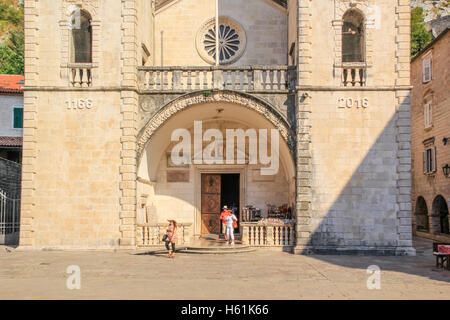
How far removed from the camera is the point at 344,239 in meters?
15.9

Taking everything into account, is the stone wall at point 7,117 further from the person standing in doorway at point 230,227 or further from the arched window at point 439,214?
the arched window at point 439,214

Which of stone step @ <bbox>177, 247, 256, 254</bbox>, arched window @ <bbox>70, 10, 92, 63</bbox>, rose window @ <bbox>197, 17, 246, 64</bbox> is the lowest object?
stone step @ <bbox>177, 247, 256, 254</bbox>

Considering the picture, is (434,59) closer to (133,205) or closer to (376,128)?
(376,128)

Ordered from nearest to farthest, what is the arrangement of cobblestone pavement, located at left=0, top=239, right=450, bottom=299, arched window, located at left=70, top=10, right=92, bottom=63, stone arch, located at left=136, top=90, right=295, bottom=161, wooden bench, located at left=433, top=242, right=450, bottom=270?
cobblestone pavement, located at left=0, top=239, right=450, bottom=299 < wooden bench, located at left=433, top=242, right=450, bottom=270 < stone arch, located at left=136, top=90, right=295, bottom=161 < arched window, located at left=70, top=10, right=92, bottom=63

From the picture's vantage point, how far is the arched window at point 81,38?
664 inches

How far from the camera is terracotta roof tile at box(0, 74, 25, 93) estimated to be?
27.6m

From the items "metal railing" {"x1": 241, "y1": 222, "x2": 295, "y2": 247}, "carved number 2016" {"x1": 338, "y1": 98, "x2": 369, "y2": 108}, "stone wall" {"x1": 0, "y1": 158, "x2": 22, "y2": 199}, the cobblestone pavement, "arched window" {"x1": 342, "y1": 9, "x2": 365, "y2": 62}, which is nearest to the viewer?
the cobblestone pavement

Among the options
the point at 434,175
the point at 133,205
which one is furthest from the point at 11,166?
the point at 434,175

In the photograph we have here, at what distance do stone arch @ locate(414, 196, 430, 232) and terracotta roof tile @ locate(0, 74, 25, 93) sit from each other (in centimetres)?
2281

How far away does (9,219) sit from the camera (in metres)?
19.6

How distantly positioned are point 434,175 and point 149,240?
1517cm

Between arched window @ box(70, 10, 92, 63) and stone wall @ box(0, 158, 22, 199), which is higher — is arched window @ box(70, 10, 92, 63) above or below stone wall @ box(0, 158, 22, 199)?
above

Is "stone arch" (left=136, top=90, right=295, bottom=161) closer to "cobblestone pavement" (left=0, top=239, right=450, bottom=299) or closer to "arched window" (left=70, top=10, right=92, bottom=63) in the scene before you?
"arched window" (left=70, top=10, right=92, bottom=63)

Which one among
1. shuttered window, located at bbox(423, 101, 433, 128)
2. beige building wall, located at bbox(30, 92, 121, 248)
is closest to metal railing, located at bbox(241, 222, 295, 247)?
beige building wall, located at bbox(30, 92, 121, 248)
